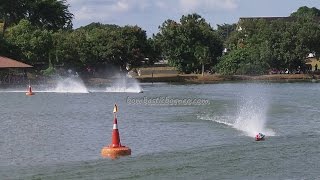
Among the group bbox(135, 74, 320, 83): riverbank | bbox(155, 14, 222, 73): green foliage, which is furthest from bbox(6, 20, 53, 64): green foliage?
bbox(155, 14, 222, 73): green foliage

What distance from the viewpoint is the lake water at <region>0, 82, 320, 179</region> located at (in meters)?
20.0

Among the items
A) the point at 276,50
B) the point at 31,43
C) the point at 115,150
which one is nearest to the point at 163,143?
→ the point at 115,150

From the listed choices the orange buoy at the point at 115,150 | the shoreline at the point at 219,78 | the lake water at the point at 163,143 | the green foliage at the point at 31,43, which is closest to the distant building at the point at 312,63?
the shoreline at the point at 219,78

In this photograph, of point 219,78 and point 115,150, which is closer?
point 115,150

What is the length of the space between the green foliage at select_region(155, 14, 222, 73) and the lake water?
6341 centimetres

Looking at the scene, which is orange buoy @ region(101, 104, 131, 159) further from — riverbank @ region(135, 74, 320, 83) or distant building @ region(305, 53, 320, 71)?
distant building @ region(305, 53, 320, 71)

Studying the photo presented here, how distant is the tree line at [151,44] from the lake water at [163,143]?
5071 centimetres

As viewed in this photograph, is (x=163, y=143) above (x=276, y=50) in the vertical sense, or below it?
below

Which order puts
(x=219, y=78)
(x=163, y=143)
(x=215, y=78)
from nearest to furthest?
(x=163, y=143) < (x=215, y=78) < (x=219, y=78)

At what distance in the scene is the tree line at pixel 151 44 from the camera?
95438 millimetres

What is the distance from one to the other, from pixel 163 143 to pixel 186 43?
275ft

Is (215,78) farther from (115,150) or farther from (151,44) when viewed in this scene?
(115,150)

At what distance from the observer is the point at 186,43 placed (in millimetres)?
109812

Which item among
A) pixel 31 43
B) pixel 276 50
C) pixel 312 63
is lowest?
pixel 312 63
